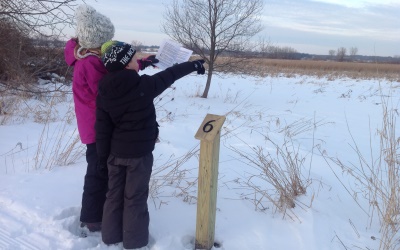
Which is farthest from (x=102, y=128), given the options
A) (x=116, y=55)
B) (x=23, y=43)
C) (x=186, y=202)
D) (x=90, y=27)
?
(x=23, y=43)

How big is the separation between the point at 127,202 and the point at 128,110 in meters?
0.68

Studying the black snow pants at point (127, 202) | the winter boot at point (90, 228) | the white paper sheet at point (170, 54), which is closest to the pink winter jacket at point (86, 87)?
the black snow pants at point (127, 202)

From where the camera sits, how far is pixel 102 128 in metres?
2.55

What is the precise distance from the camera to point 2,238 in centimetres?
268

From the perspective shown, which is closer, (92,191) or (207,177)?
(207,177)

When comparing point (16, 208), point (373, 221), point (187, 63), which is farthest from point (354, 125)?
point (16, 208)

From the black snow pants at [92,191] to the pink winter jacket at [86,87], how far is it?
6.7 inches

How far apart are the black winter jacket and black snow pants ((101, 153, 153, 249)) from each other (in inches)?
3.3

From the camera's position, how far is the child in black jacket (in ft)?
8.06

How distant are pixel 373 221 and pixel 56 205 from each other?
274 centimetres

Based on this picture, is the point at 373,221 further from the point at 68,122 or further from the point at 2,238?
the point at 68,122

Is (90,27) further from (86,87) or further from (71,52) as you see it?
(86,87)

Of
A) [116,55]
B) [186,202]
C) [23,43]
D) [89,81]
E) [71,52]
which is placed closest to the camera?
[116,55]

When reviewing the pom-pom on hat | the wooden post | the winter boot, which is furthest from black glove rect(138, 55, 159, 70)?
the winter boot
